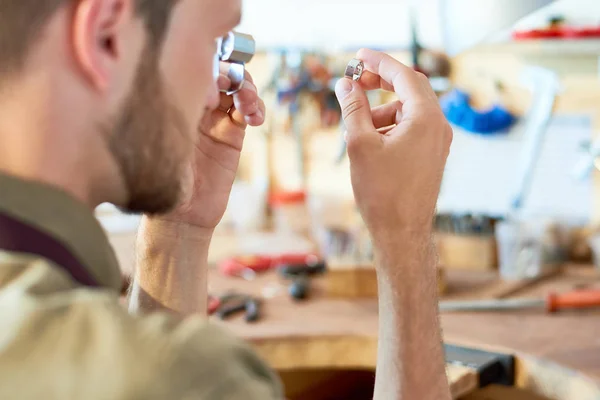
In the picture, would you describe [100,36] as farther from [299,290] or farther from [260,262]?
[260,262]

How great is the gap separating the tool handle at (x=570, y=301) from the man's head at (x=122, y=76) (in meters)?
0.90

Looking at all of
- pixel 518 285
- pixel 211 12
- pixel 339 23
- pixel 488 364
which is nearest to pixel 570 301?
pixel 518 285

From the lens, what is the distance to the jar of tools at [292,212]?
2111 millimetres

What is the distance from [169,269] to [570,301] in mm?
771

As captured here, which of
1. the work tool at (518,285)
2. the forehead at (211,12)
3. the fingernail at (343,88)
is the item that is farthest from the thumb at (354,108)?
the work tool at (518,285)

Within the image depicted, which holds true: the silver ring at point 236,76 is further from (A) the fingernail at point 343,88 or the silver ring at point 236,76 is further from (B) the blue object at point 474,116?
(B) the blue object at point 474,116

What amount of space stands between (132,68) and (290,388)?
104 cm

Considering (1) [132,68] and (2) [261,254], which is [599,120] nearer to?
(2) [261,254]

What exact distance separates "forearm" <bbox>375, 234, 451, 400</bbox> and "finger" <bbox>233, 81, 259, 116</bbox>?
247mm

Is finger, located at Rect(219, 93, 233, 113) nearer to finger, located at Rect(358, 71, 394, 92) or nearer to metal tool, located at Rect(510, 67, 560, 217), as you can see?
finger, located at Rect(358, 71, 394, 92)

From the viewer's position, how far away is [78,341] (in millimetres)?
379

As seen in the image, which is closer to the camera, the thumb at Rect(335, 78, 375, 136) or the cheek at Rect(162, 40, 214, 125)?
the cheek at Rect(162, 40, 214, 125)

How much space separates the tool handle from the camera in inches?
50.3

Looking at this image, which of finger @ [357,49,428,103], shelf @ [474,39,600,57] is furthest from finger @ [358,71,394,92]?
shelf @ [474,39,600,57]
